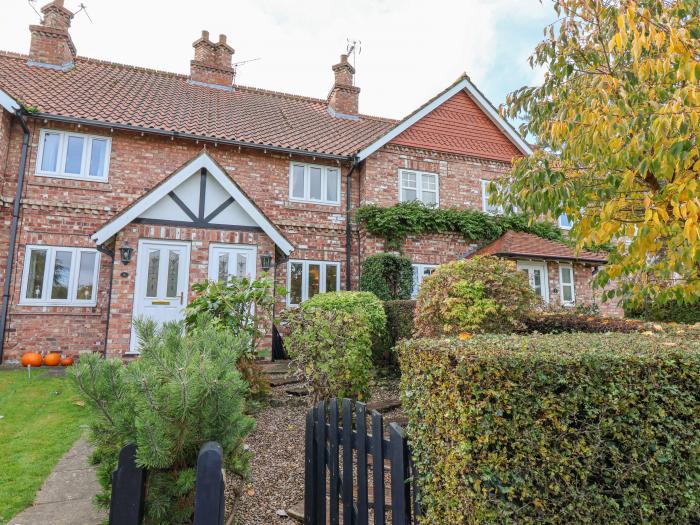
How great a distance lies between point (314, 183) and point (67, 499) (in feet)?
38.7

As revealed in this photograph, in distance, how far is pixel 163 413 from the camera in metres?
2.07

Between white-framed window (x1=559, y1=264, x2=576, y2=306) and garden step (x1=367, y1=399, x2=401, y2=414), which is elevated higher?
white-framed window (x1=559, y1=264, x2=576, y2=306)

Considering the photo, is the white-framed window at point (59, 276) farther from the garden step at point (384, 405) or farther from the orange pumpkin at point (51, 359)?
the garden step at point (384, 405)

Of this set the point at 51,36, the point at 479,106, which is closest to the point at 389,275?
Answer: the point at 479,106

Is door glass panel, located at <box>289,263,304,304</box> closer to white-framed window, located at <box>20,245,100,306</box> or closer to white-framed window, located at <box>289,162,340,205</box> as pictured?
white-framed window, located at <box>289,162,340,205</box>

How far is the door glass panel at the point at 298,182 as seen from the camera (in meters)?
13.9

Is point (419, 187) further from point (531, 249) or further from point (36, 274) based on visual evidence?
point (36, 274)

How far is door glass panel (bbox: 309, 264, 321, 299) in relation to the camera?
1352cm

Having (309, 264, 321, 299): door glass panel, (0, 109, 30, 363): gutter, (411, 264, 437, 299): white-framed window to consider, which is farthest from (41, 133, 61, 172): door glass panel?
(411, 264, 437, 299): white-framed window

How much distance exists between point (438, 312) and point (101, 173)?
36.1 feet

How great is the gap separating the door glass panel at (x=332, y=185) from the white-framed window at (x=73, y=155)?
6833mm

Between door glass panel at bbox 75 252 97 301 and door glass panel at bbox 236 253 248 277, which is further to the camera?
door glass panel at bbox 75 252 97 301

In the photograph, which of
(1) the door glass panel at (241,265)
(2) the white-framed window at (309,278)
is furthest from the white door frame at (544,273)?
(1) the door glass panel at (241,265)

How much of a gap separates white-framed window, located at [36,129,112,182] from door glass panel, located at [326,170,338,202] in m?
6.83
